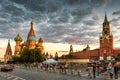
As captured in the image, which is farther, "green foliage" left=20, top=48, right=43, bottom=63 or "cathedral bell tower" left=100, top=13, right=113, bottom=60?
"cathedral bell tower" left=100, top=13, right=113, bottom=60

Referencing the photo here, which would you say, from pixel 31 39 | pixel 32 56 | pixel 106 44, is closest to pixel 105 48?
pixel 106 44

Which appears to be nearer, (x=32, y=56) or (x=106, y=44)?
(x=32, y=56)

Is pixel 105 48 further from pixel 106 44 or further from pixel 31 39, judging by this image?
pixel 31 39

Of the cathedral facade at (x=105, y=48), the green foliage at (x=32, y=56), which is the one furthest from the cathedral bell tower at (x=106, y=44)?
the green foliage at (x=32, y=56)

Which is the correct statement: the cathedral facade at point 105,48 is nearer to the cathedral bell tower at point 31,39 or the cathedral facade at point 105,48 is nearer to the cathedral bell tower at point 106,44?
the cathedral bell tower at point 106,44

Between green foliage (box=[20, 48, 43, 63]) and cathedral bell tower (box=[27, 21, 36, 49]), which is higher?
cathedral bell tower (box=[27, 21, 36, 49])

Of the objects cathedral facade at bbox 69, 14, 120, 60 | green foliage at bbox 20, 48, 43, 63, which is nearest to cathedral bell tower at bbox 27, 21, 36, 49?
cathedral facade at bbox 69, 14, 120, 60

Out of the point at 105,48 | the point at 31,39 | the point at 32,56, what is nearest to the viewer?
the point at 32,56

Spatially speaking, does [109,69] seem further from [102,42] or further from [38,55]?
[102,42]

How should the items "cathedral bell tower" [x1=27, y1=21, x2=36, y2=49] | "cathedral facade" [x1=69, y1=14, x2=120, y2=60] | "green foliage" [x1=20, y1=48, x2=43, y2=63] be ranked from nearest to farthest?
"green foliage" [x1=20, y1=48, x2=43, y2=63] → "cathedral facade" [x1=69, y1=14, x2=120, y2=60] → "cathedral bell tower" [x1=27, y1=21, x2=36, y2=49]

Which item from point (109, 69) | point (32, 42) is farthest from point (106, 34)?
point (109, 69)

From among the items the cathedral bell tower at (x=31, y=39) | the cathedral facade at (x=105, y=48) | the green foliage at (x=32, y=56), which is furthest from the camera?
the cathedral bell tower at (x=31, y=39)

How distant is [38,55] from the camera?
130 meters

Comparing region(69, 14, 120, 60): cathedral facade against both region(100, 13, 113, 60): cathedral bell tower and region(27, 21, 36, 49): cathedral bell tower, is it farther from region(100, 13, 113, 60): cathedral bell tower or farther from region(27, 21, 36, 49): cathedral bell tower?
region(27, 21, 36, 49): cathedral bell tower
